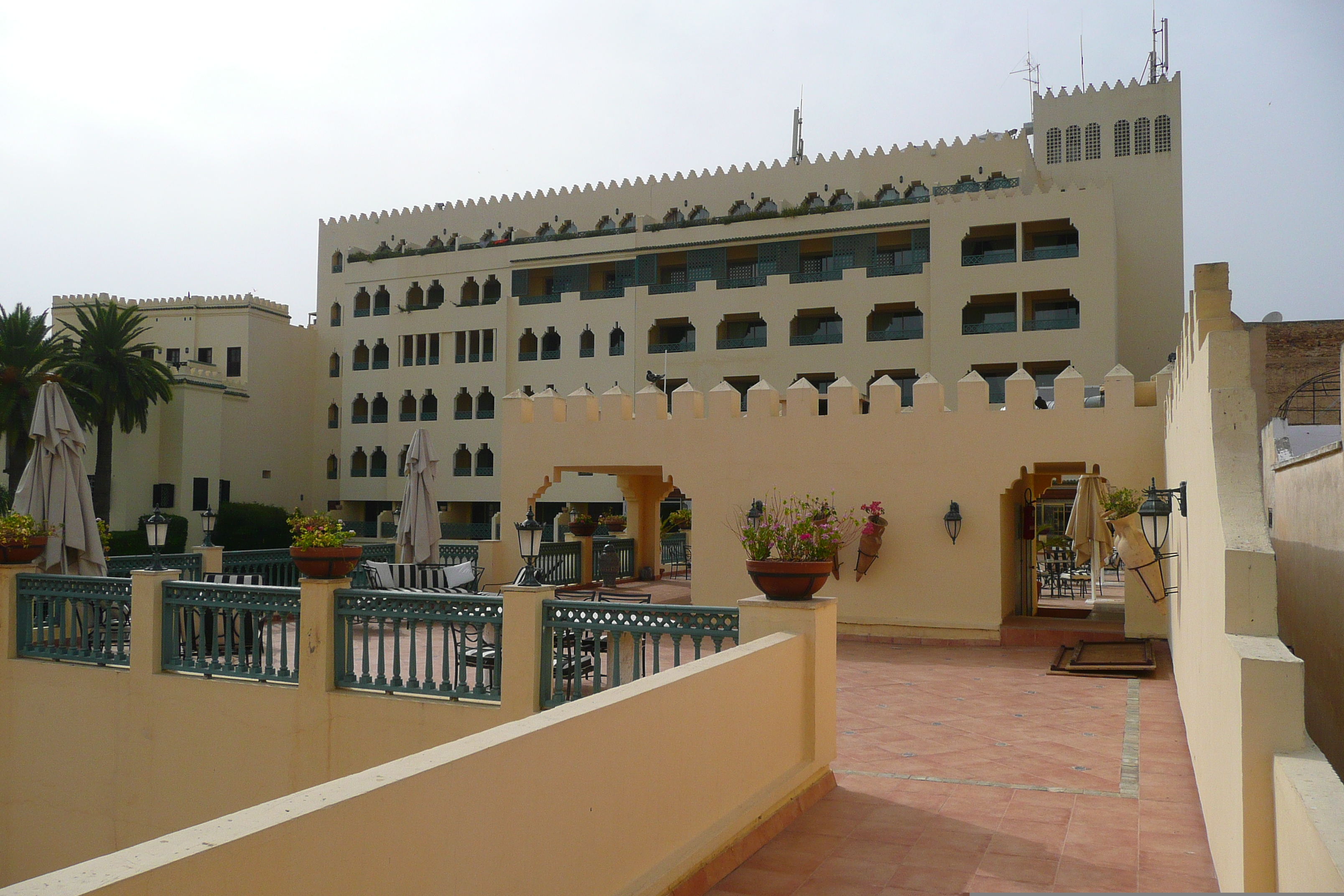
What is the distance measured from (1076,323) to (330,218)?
2925 cm

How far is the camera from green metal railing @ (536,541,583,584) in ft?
59.7

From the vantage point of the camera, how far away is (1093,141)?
30.9m

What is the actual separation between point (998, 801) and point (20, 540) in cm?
954

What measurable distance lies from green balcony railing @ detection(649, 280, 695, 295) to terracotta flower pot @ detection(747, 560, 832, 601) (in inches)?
1112

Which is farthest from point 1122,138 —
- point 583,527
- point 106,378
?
point 106,378

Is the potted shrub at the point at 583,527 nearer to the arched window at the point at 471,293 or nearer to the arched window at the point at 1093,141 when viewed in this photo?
the arched window at the point at 471,293

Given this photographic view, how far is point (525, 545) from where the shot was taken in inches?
329

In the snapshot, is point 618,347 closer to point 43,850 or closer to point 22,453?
point 22,453

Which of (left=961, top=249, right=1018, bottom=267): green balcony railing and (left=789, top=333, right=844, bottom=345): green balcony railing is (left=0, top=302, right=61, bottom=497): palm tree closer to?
(left=789, top=333, right=844, bottom=345): green balcony railing

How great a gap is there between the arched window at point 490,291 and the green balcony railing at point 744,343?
9.53 meters

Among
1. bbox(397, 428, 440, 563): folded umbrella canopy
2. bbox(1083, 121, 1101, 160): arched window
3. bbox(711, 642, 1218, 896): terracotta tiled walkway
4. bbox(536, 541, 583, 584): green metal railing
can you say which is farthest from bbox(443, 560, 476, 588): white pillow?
bbox(1083, 121, 1101, 160): arched window

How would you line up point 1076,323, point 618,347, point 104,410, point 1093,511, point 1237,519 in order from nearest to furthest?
point 1237,519 → point 1093,511 → point 1076,323 → point 104,410 → point 618,347

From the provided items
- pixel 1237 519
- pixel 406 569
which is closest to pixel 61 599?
pixel 406 569

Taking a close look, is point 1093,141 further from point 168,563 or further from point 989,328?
point 168,563
